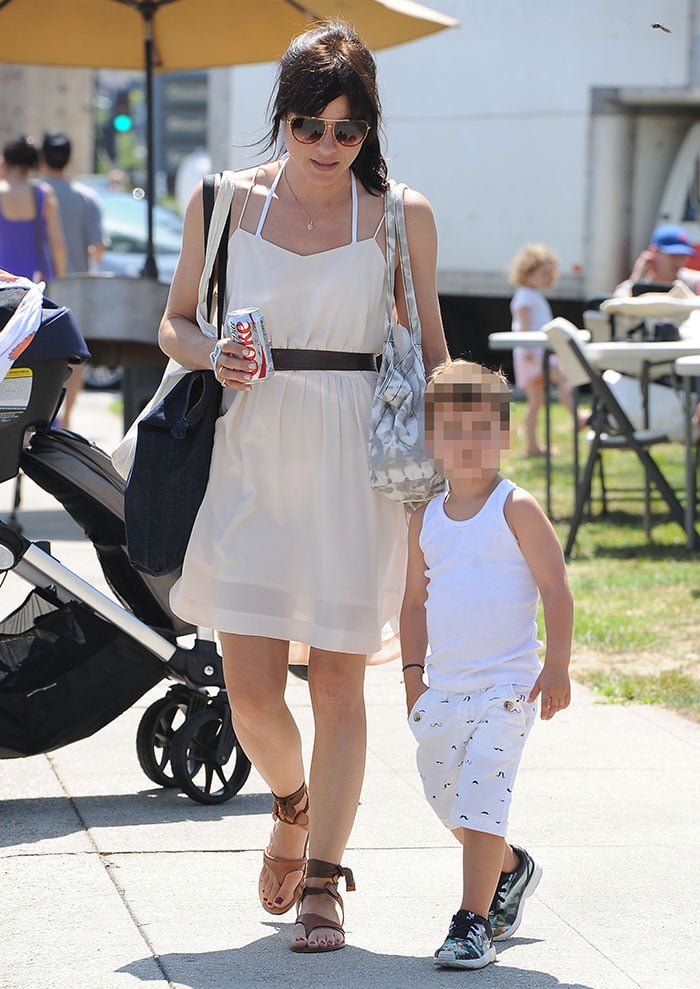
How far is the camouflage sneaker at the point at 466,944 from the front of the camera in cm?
330

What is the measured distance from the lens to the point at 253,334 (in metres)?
3.30

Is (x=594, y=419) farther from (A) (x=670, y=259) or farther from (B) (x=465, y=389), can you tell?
(B) (x=465, y=389)

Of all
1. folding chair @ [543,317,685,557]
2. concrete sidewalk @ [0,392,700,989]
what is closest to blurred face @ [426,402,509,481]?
concrete sidewalk @ [0,392,700,989]

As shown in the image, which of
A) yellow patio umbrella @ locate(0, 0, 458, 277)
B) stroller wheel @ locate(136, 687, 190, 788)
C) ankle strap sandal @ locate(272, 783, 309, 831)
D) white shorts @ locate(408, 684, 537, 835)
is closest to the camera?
white shorts @ locate(408, 684, 537, 835)

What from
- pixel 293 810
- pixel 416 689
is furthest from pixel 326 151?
pixel 293 810

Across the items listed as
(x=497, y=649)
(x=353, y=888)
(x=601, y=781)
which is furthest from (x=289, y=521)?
(x=601, y=781)

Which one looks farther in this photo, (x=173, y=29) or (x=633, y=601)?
(x=173, y=29)

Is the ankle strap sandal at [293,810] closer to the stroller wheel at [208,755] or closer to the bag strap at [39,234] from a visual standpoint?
the stroller wheel at [208,755]

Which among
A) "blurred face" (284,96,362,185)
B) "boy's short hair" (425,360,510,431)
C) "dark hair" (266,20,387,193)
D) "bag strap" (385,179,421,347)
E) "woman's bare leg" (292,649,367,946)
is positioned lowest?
"woman's bare leg" (292,649,367,946)

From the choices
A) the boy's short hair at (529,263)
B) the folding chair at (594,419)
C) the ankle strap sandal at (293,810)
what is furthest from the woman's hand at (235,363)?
the boy's short hair at (529,263)

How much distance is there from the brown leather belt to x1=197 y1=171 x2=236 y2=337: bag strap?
0.52 feet

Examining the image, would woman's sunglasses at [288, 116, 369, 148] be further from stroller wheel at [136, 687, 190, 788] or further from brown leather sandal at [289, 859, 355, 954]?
stroller wheel at [136, 687, 190, 788]

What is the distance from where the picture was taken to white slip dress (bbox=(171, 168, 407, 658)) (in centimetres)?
345

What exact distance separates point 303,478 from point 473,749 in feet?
2.13
